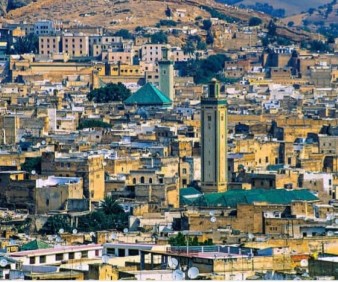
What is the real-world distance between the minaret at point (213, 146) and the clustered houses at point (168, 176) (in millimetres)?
41

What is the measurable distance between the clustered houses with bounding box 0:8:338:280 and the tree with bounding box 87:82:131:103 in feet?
3.59

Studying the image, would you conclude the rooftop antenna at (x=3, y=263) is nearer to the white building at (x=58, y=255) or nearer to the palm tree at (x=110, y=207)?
the white building at (x=58, y=255)

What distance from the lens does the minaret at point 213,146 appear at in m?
58.4

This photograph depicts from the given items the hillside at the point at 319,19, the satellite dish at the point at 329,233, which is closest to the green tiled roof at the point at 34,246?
the satellite dish at the point at 329,233

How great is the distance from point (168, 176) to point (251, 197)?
571 centimetres

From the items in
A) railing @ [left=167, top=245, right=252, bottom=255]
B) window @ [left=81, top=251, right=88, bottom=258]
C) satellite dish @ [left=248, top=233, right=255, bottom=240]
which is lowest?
satellite dish @ [left=248, top=233, right=255, bottom=240]

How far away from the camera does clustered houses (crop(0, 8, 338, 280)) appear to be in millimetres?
38312

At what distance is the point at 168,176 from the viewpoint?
58.0 m

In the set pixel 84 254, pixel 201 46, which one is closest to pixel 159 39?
pixel 201 46

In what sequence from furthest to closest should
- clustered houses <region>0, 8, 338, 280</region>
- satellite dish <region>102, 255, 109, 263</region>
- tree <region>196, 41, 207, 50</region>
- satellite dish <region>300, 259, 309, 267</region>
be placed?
tree <region>196, 41, 207, 50</region>
clustered houses <region>0, 8, 338, 280</region>
satellite dish <region>102, 255, 109, 263</region>
satellite dish <region>300, 259, 309, 267</region>

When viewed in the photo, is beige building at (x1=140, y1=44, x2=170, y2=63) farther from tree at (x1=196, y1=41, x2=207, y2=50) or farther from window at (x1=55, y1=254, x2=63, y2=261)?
window at (x1=55, y1=254, x2=63, y2=261)

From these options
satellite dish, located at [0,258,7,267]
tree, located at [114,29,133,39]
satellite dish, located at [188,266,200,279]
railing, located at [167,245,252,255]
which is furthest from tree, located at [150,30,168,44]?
satellite dish, located at [188,266,200,279]

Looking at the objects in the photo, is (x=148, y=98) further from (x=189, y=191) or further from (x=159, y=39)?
(x=159, y=39)

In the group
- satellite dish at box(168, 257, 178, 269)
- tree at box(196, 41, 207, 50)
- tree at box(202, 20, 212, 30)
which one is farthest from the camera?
tree at box(202, 20, 212, 30)
